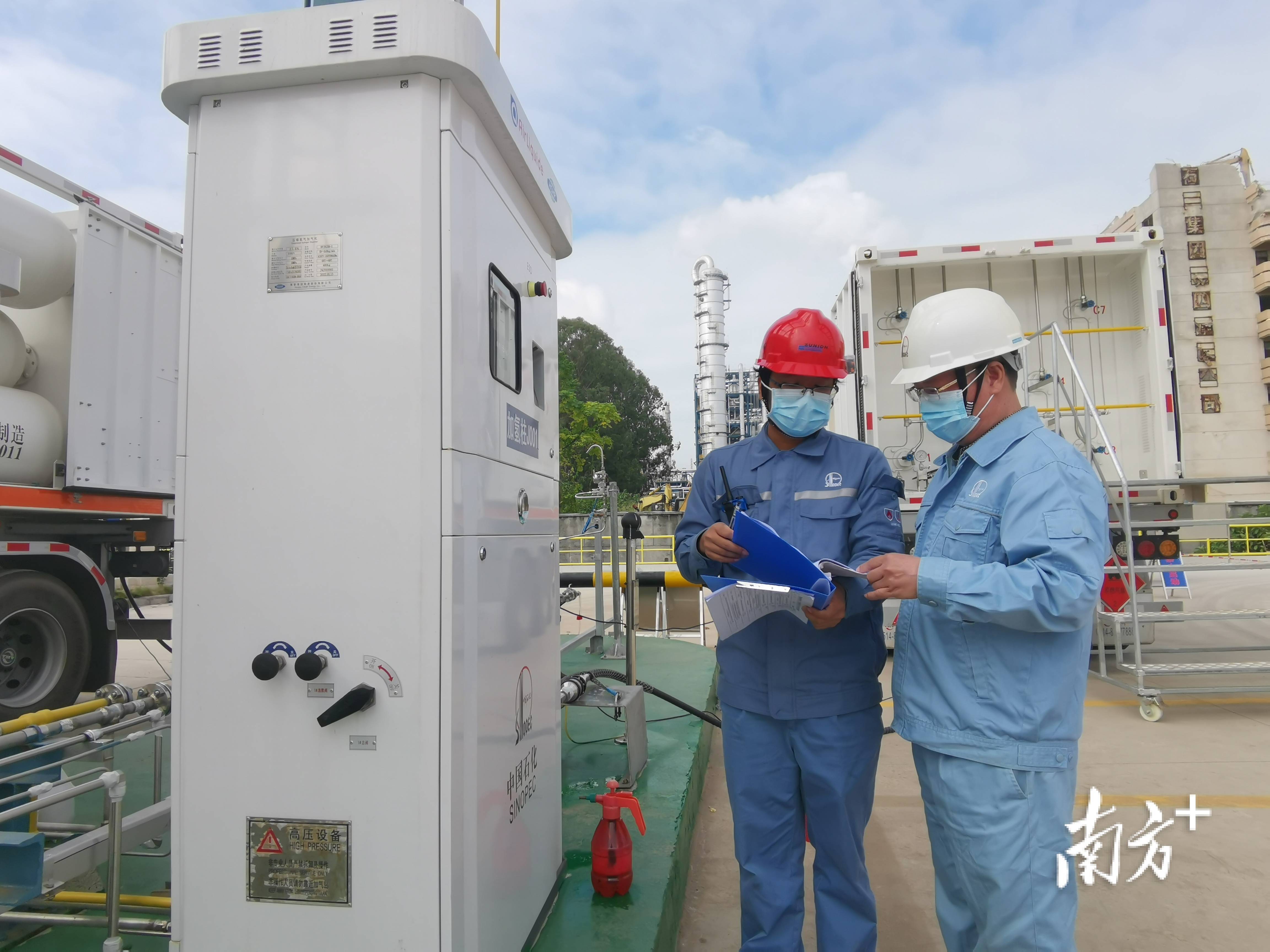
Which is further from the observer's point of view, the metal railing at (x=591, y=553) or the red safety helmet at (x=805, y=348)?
the metal railing at (x=591, y=553)

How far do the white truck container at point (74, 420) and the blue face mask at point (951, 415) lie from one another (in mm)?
4081

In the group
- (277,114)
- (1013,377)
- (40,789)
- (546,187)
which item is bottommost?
(40,789)

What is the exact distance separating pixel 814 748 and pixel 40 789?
207 centimetres

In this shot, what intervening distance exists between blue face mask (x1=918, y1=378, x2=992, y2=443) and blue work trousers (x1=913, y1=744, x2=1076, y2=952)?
782mm

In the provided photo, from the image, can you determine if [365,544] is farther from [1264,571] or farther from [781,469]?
[1264,571]

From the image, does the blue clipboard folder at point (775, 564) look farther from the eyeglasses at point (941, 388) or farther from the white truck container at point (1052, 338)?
the white truck container at point (1052, 338)

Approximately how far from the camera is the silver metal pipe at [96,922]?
6.21 ft

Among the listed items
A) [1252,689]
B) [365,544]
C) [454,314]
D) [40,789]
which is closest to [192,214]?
[454,314]

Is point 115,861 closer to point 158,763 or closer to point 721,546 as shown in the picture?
point 158,763

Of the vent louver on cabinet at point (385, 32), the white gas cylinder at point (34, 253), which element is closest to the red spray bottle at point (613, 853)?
the vent louver on cabinet at point (385, 32)

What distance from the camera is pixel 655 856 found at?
9.09 feet

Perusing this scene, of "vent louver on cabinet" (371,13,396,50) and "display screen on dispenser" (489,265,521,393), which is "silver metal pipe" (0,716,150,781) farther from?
"vent louver on cabinet" (371,13,396,50)

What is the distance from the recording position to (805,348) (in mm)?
2188

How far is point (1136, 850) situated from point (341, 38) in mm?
4199
